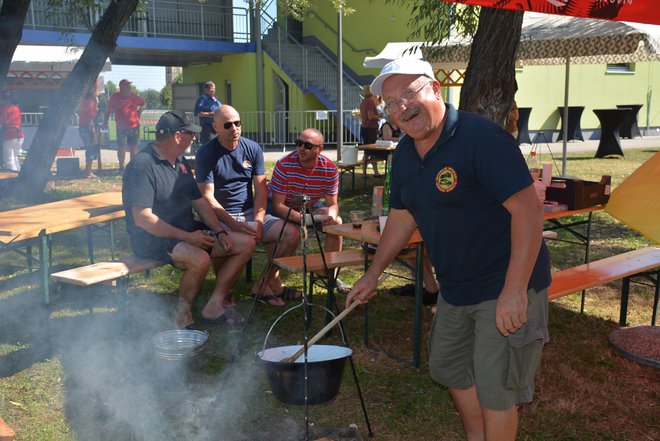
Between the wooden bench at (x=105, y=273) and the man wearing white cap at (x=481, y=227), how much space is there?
2.42m

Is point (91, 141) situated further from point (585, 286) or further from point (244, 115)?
point (585, 286)

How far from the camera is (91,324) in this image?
4.82m

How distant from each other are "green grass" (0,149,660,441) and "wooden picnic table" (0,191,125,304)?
489mm

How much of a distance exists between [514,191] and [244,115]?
64.7 feet

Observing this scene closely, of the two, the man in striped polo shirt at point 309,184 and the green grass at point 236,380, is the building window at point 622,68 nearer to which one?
the green grass at point 236,380

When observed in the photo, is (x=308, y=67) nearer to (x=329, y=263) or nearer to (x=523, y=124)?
(x=523, y=124)

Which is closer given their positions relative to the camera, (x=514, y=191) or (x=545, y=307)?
(x=514, y=191)

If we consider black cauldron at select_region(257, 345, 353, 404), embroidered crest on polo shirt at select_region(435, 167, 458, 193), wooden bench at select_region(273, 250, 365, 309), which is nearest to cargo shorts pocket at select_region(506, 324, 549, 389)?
embroidered crest on polo shirt at select_region(435, 167, 458, 193)

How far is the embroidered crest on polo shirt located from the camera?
8.02 ft

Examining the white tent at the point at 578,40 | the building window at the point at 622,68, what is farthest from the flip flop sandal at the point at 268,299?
the building window at the point at 622,68

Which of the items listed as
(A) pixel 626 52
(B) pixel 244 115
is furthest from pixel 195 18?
(A) pixel 626 52

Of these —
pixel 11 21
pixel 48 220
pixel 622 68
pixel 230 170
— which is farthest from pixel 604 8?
pixel 622 68

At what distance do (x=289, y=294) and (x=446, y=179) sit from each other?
3.23 m

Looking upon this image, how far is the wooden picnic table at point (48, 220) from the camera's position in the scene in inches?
170
